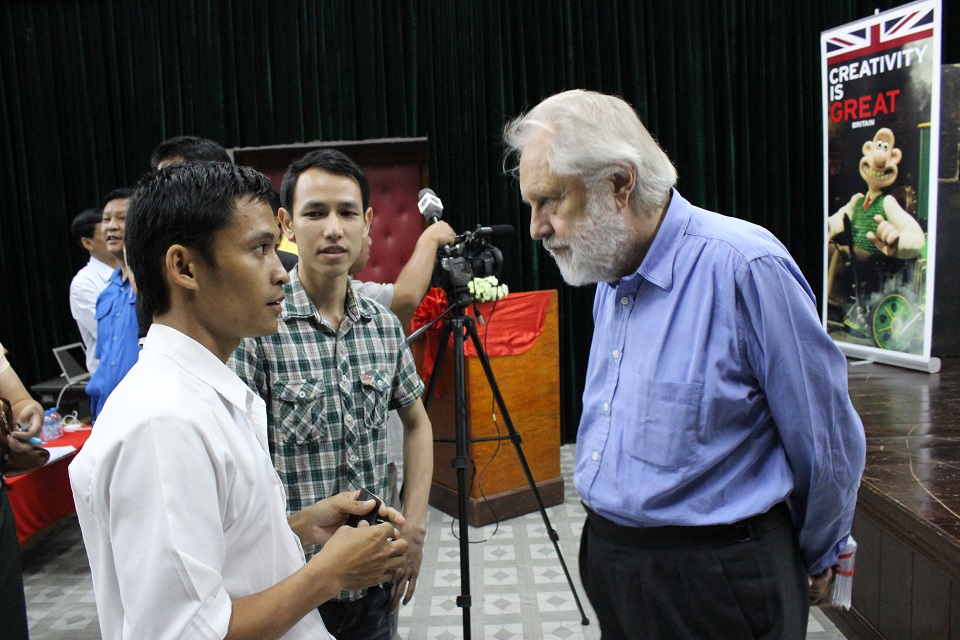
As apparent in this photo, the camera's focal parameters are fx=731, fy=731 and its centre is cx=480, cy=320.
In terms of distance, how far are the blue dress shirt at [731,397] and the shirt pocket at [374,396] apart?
1.59ft

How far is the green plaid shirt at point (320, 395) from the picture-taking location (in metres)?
1.37

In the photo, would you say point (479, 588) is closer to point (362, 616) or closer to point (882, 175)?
point (362, 616)

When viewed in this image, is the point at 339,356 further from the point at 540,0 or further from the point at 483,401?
the point at 540,0

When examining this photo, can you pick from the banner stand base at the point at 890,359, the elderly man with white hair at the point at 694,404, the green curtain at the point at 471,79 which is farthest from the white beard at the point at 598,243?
the green curtain at the point at 471,79

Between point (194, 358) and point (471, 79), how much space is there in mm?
4364

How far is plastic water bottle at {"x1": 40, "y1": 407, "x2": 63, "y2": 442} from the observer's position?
11.2ft

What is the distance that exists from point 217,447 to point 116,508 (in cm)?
11

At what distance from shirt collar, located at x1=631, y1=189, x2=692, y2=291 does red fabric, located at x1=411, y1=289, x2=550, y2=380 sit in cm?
216

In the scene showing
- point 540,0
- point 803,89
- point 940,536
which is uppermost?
point 540,0

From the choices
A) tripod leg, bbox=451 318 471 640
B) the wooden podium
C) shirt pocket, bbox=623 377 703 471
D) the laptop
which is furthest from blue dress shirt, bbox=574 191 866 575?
the laptop

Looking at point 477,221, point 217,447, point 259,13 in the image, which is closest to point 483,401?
point 477,221

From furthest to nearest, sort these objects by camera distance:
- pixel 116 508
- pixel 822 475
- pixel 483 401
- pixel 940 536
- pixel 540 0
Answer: pixel 540 0
pixel 483 401
pixel 940 536
pixel 822 475
pixel 116 508

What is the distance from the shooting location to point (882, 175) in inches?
150

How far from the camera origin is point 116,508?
75cm
